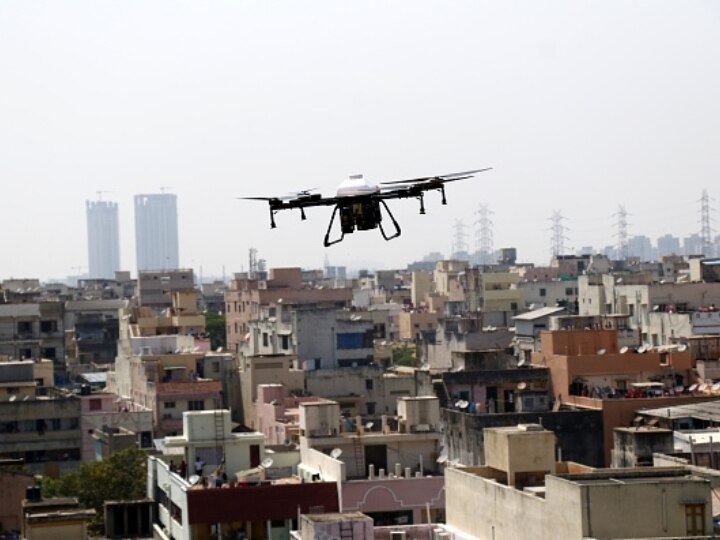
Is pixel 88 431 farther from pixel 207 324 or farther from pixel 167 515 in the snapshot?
pixel 207 324

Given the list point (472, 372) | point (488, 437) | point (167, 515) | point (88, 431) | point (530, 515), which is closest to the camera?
point (530, 515)

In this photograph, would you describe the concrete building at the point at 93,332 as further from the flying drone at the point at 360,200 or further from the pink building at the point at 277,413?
the flying drone at the point at 360,200

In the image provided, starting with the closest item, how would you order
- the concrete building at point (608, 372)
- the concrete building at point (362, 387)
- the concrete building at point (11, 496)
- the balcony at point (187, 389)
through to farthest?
1. the concrete building at point (11, 496)
2. the concrete building at point (608, 372)
3. the concrete building at point (362, 387)
4. the balcony at point (187, 389)

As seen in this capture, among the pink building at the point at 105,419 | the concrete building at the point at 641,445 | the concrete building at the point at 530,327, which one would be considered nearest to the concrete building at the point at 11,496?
the concrete building at the point at 641,445

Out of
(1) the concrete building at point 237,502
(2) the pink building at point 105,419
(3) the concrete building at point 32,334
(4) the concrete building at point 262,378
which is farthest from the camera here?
(3) the concrete building at point 32,334

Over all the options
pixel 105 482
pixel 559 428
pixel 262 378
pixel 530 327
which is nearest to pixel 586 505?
pixel 559 428

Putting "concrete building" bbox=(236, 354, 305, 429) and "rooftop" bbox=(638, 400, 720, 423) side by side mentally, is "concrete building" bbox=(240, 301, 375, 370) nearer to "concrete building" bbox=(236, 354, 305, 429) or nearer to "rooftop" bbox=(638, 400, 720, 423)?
"concrete building" bbox=(236, 354, 305, 429)

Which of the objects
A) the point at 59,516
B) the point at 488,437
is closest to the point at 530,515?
the point at 488,437

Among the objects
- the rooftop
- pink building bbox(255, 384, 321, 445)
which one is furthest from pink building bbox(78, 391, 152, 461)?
the rooftop
